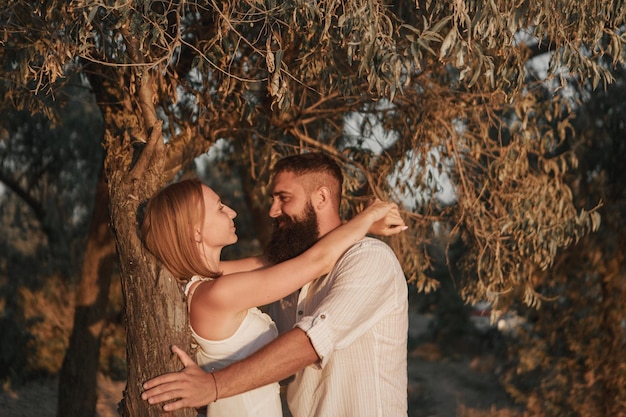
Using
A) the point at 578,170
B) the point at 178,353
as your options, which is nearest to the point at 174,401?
the point at 178,353

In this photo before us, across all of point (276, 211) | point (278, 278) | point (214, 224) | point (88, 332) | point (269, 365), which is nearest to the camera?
point (269, 365)

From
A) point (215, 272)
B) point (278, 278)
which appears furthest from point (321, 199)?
point (278, 278)

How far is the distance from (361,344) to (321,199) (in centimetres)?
78

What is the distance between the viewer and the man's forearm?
9.97ft

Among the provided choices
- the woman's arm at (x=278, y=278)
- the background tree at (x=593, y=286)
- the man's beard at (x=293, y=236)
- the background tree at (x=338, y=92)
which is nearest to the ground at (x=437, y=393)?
the background tree at (x=593, y=286)

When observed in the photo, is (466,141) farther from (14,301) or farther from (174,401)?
(14,301)

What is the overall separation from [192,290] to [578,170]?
7053mm

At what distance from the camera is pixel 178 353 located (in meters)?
3.22

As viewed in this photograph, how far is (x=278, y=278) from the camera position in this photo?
10.5ft

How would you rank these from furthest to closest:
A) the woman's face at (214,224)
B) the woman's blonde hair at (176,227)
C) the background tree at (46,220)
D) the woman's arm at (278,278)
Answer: the background tree at (46,220)
the woman's face at (214,224)
the woman's blonde hair at (176,227)
the woman's arm at (278,278)

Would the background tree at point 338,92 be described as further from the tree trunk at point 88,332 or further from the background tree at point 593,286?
the tree trunk at point 88,332

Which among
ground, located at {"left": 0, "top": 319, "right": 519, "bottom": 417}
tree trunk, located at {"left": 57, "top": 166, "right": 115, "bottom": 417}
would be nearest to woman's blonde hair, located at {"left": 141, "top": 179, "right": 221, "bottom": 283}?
tree trunk, located at {"left": 57, "top": 166, "right": 115, "bottom": 417}

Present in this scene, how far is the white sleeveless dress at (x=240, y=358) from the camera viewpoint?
3.36 m

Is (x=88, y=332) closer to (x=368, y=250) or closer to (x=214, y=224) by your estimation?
(x=214, y=224)
